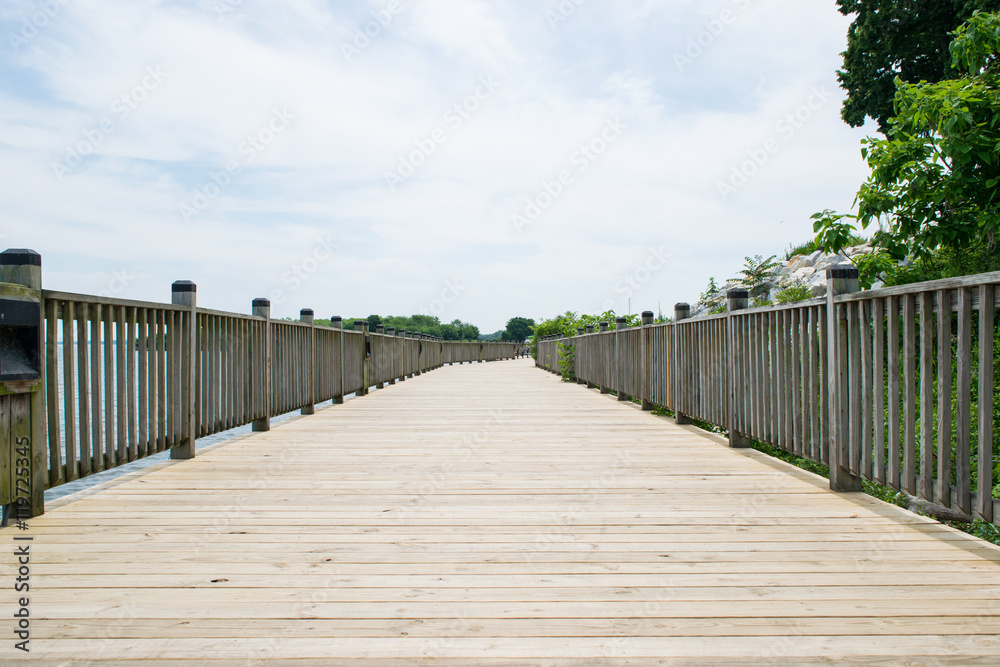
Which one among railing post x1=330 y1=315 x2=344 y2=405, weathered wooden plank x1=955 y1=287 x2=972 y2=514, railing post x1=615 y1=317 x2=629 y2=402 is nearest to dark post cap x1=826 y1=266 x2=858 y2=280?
weathered wooden plank x1=955 y1=287 x2=972 y2=514

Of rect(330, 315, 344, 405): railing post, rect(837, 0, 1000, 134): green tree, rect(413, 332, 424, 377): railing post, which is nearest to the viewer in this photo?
rect(330, 315, 344, 405): railing post

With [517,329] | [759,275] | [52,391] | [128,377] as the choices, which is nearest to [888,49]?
[759,275]

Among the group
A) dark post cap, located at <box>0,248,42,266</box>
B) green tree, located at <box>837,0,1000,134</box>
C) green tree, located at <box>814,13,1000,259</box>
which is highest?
green tree, located at <box>837,0,1000,134</box>

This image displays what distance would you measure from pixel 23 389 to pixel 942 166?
7.81 m

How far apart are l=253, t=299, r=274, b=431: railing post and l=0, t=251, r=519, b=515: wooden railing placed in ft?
0.03

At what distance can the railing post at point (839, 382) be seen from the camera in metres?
3.09

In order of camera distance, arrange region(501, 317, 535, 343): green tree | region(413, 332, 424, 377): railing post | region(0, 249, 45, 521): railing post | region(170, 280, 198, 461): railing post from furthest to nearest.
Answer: region(501, 317, 535, 343): green tree → region(413, 332, 424, 377): railing post → region(170, 280, 198, 461): railing post → region(0, 249, 45, 521): railing post

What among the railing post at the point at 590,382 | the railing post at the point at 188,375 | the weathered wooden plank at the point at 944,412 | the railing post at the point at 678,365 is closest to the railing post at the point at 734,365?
the railing post at the point at 678,365

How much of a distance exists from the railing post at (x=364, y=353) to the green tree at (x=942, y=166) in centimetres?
770

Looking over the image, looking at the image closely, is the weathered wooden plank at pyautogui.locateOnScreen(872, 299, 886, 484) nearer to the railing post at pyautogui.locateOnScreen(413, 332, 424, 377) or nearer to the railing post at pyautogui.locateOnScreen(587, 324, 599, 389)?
the railing post at pyautogui.locateOnScreen(587, 324, 599, 389)

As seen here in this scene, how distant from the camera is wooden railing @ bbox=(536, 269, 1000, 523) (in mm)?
2238

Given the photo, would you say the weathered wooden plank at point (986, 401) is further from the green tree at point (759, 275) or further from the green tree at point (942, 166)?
the green tree at point (759, 275)

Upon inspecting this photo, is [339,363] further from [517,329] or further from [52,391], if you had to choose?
[517,329]

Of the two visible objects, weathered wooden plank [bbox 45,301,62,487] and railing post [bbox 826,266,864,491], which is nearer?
weathered wooden plank [bbox 45,301,62,487]
